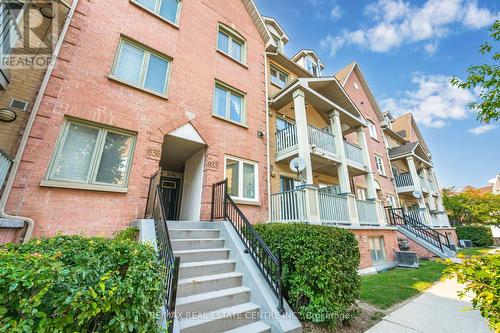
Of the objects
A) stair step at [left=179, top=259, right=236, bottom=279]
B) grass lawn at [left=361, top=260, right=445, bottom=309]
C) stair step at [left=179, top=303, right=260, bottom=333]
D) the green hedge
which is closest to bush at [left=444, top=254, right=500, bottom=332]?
stair step at [left=179, top=303, right=260, bottom=333]

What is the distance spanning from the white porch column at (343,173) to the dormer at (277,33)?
6580mm

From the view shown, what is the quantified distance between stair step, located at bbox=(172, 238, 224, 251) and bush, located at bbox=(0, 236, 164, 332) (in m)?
2.39

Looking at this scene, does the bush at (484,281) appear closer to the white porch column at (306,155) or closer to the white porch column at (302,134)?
the white porch column at (306,155)

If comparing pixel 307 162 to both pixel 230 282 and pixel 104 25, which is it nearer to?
pixel 230 282

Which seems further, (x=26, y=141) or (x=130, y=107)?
(x=130, y=107)

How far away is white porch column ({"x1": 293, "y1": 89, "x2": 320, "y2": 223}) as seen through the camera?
7.58 meters

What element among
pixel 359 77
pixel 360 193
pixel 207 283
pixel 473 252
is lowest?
pixel 473 252

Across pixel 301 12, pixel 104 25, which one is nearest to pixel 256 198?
pixel 104 25

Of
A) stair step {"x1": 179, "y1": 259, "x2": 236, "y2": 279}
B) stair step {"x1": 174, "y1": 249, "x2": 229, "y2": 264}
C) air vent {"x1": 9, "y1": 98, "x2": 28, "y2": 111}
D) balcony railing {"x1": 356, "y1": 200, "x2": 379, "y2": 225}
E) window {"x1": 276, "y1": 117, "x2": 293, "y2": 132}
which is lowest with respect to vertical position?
stair step {"x1": 179, "y1": 259, "x2": 236, "y2": 279}

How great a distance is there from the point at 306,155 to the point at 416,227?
1081cm

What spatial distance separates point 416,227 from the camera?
13.1 m

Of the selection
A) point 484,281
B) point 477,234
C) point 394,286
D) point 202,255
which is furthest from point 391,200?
point 202,255

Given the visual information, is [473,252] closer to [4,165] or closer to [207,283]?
[207,283]

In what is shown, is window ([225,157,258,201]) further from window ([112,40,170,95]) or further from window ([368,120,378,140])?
window ([368,120,378,140])
